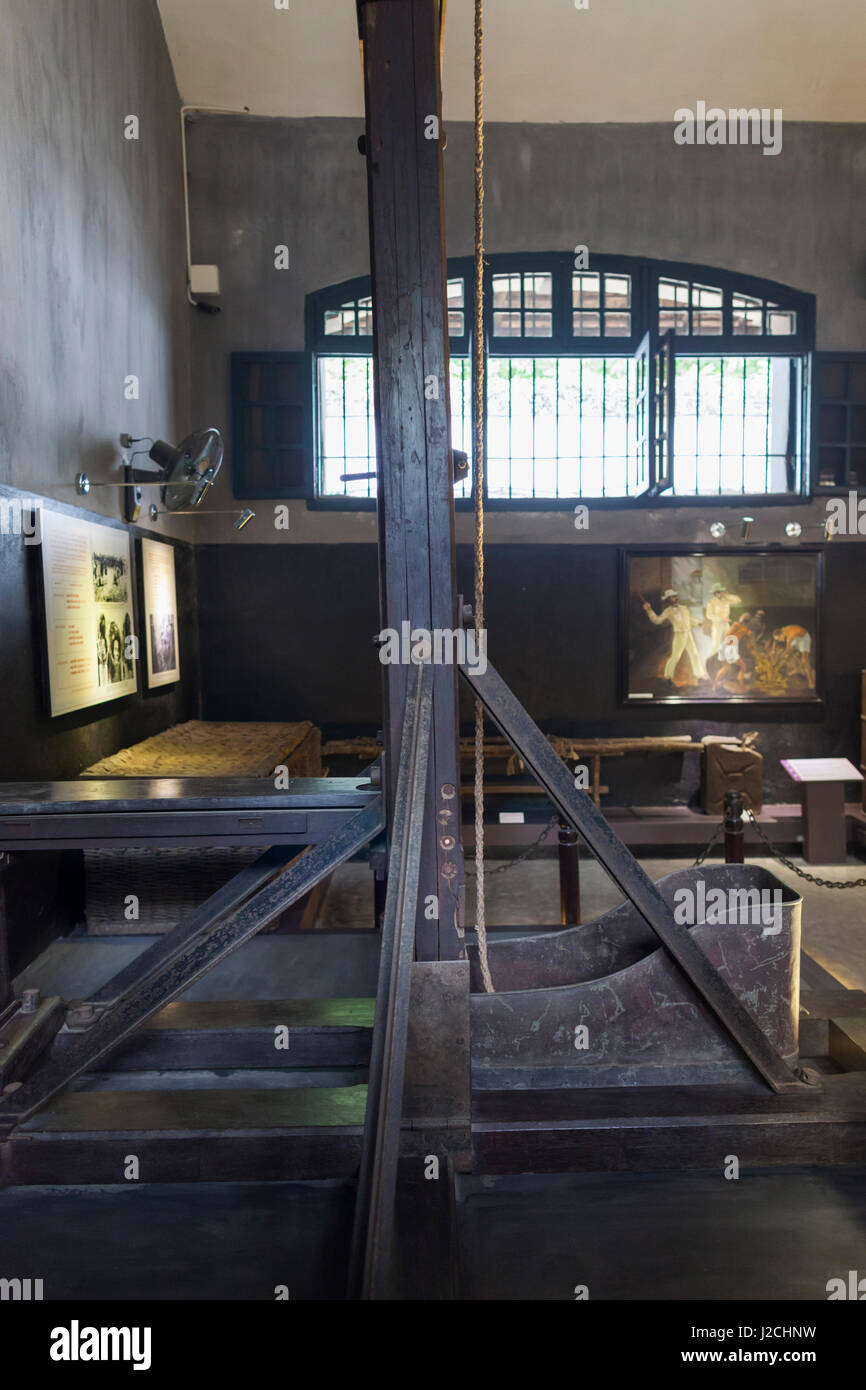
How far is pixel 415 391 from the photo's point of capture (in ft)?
7.63

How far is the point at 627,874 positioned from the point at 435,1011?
0.61m

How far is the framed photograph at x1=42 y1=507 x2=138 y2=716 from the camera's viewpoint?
489 centimetres

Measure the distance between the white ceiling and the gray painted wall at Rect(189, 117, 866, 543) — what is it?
8.8 inches

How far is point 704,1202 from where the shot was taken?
2.27 metres

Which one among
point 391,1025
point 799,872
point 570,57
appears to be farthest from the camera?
point 570,57

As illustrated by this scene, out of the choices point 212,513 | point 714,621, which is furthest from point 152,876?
point 714,621

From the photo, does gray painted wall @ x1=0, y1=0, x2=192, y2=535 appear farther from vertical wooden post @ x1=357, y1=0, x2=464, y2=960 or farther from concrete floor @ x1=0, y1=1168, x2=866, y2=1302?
concrete floor @ x1=0, y1=1168, x2=866, y2=1302

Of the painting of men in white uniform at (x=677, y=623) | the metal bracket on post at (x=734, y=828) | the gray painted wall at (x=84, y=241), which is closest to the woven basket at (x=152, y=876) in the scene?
the gray painted wall at (x=84, y=241)

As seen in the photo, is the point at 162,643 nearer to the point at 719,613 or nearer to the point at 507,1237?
the point at 719,613

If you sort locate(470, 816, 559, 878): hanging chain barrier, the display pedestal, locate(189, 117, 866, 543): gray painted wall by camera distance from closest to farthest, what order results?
locate(470, 816, 559, 878): hanging chain barrier
the display pedestal
locate(189, 117, 866, 543): gray painted wall

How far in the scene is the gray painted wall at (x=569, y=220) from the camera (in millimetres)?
8430

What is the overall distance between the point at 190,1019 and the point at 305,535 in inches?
238

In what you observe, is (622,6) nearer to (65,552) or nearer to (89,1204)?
(65,552)

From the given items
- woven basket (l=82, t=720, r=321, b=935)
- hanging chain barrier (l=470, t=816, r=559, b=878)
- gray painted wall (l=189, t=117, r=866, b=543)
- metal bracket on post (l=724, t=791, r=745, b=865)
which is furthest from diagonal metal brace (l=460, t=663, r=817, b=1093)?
gray painted wall (l=189, t=117, r=866, b=543)
